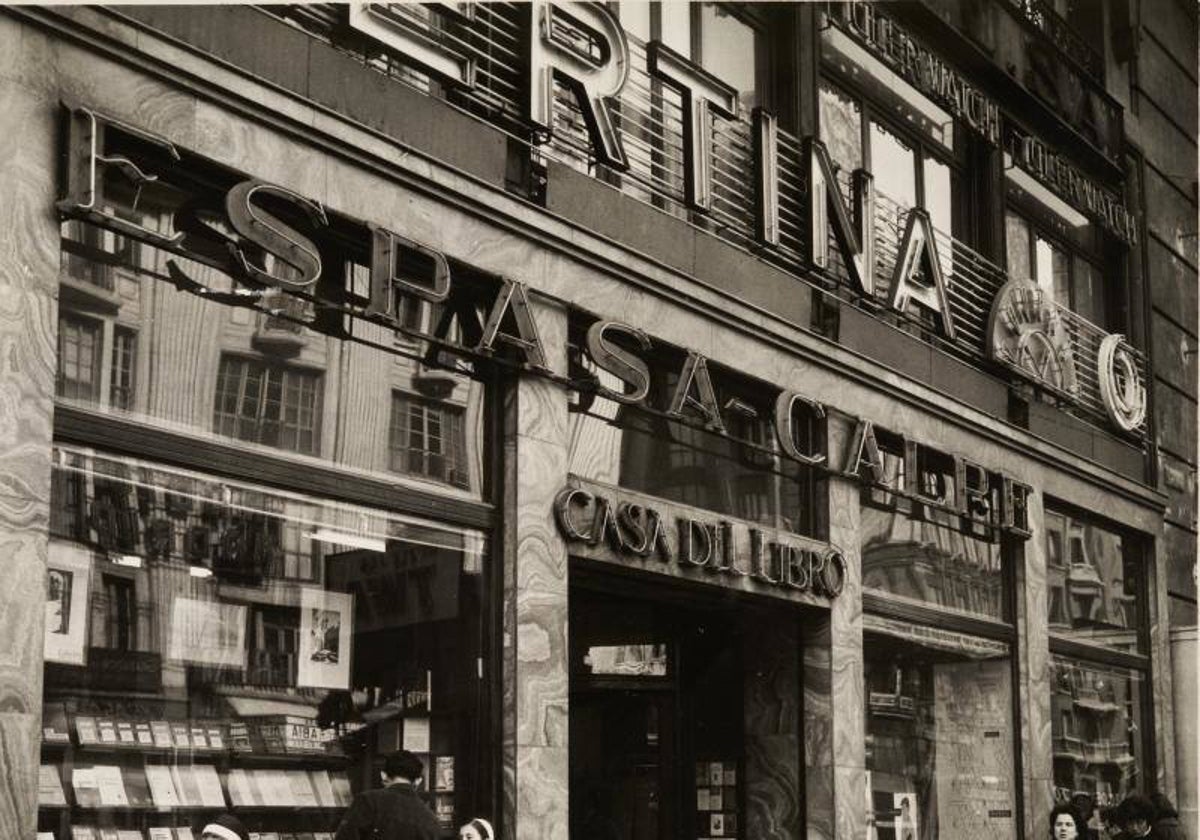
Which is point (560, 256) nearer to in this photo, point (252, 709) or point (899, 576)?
point (252, 709)

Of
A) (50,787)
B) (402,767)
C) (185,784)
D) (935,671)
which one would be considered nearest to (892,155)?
(935,671)

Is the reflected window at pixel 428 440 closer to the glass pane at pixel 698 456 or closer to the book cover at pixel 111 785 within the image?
the glass pane at pixel 698 456

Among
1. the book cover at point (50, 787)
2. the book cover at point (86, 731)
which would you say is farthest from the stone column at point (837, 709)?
the book cover at point (50, 787)

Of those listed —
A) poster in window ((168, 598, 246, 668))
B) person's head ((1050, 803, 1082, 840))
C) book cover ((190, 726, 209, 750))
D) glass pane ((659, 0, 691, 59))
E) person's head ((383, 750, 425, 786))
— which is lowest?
person's head ((1050, 803, 1082, 840))

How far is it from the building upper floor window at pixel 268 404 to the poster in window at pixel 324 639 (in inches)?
33.6

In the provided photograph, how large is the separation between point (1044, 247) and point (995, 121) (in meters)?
2.27

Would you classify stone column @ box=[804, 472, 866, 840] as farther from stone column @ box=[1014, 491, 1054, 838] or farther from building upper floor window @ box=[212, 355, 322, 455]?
building upper floor window @ box=[212, 355, 322, 455]

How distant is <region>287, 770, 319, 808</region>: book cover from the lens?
10.3 meters

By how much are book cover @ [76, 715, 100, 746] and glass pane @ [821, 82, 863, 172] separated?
943 centimetres

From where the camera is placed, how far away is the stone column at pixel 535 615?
11336mm

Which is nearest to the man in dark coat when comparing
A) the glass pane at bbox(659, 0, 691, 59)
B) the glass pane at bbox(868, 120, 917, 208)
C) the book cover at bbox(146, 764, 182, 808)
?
the book cover at bbox(146, 764, 182, 808)

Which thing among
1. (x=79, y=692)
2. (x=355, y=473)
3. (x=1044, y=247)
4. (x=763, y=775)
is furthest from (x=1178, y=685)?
(x=79, y=692)

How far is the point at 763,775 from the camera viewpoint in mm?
14859

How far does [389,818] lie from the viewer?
9914 millimetres
